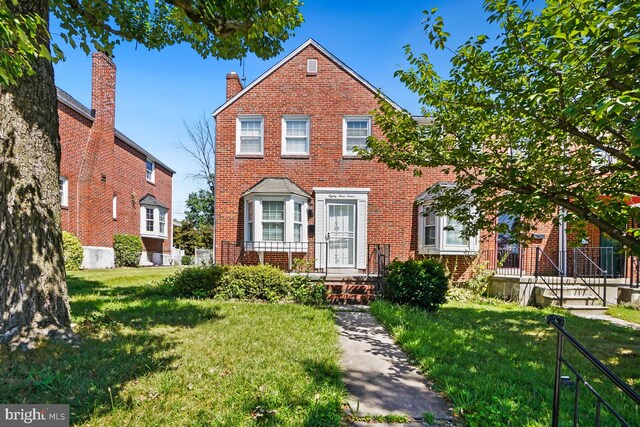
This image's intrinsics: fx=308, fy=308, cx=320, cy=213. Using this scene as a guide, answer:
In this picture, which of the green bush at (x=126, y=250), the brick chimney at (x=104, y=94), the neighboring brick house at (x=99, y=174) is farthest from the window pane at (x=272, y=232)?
the brick chimney at (x=104, y=94)

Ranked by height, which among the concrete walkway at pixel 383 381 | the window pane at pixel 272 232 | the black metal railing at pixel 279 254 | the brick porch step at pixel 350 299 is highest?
the window pane at pixel 272 232

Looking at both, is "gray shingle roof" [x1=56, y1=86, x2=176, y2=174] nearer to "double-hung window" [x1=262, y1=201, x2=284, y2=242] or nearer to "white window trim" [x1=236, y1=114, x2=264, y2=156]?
"white window trim" [x1=236, y1=114, x2=264, y2=156]

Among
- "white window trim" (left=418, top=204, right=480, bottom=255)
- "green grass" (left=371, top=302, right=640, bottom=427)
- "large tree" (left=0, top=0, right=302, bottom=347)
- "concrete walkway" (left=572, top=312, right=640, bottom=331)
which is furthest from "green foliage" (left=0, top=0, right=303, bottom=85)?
"concrete walkway" (left=572, top=312, right=640, bottom=331)

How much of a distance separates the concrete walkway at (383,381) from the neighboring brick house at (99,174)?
51.7ft

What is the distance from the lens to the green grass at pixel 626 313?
25.3ft

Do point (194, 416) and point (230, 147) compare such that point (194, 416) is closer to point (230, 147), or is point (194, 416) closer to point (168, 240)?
point (230, 147)

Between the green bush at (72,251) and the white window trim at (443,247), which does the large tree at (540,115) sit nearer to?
the white window trim at (443,247)

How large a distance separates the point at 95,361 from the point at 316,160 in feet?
27.5

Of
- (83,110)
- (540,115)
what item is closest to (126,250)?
(83,110)

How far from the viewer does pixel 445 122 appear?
5.51 metres

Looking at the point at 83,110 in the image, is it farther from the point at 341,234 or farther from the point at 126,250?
the point at 341,234

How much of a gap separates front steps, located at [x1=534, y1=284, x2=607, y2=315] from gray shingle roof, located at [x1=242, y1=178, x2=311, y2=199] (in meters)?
7.75

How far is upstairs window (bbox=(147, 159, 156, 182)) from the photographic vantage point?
2180 centimetres

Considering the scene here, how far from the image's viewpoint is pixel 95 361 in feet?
12.3
